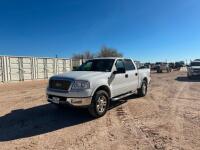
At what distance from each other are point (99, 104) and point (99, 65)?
5.93ft

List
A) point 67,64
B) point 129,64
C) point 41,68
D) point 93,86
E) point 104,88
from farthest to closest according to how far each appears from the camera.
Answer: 1. point 67,64
2. point 41,68
3. point 129,64
4. point 104,88
5. point 93,86

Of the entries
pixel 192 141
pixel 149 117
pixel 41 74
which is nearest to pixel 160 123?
pixel 149 117

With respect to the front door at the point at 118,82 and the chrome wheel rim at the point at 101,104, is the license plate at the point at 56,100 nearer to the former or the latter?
the chrome wheel rim at the point at 101,104

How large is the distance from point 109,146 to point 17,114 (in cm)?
398

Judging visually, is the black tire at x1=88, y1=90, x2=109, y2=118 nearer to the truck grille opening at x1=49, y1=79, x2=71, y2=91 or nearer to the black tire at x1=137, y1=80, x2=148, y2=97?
the truck grille opening at x1=49, y1=79, x2=71, y2=91

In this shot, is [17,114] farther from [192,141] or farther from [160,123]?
[192,141]

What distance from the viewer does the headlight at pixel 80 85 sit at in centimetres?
623

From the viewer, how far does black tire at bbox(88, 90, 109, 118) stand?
21.1 feet

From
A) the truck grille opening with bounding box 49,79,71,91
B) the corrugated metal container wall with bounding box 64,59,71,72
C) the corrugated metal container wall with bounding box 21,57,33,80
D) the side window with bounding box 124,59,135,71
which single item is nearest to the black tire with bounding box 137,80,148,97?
the side window with bounding box 124,59,135,71

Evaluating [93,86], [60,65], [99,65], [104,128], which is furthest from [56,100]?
[60,65]

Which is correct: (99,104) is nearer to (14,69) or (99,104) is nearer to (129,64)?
(129,64)

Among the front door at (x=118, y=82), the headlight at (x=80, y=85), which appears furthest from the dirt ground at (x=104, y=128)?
the headlight at (x=80, y=85)

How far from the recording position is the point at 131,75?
28.6 feet

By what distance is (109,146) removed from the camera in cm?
455
